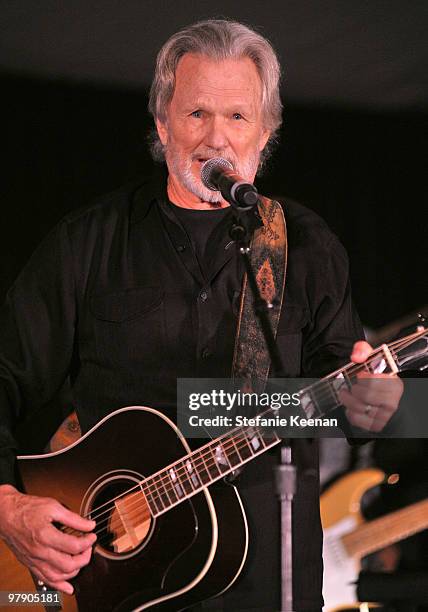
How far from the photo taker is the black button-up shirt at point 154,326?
231cm

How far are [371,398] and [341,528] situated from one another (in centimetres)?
93

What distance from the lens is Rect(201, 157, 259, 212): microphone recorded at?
1.77m

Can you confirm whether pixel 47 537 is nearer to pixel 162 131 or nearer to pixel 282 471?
pixel 282 471

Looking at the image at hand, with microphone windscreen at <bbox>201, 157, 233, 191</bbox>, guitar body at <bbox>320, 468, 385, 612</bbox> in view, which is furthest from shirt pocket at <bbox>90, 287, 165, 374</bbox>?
guitar body at <bbox>320, 468, 385, 612</bbox>

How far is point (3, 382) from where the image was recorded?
2.35 m

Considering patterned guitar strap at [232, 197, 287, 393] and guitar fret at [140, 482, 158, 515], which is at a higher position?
patterned guitar strap at [232, 197, 287, 393]

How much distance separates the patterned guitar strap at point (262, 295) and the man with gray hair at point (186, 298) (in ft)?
0.09

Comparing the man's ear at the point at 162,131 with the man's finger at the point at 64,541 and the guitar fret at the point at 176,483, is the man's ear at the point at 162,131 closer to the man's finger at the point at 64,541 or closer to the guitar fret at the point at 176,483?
the guitar fret at the point at 176,483

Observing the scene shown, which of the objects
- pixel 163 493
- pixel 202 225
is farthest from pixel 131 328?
pixel 163 493

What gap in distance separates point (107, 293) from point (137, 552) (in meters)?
0.72

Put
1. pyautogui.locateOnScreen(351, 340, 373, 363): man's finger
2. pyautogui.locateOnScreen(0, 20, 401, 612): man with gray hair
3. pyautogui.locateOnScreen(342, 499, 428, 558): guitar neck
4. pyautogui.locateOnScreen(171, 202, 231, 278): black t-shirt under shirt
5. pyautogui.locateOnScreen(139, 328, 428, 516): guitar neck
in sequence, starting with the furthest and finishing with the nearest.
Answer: pyautogui.locateOnScreen(342, 499, 428, 558): guitar neck
pyautogui.locateOnScreen(171, 202, 231, 278): black t-shirt under shirt
pyautogui.locateOnScreen(0, 20, 401, 612): man with gray hair
pyautogui.locateOnScreen(139, 328, 428, 516): guitar neck
pyautogui.locateOnScreen(351, 340, 373, 363): man's finger

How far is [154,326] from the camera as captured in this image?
7.68 feet

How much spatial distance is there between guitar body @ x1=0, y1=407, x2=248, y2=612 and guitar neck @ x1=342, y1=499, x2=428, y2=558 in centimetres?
86

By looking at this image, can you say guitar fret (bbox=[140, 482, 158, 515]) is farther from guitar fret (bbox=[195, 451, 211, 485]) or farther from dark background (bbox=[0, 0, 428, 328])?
dark background (bbox=[0, 0, 428, 328])
